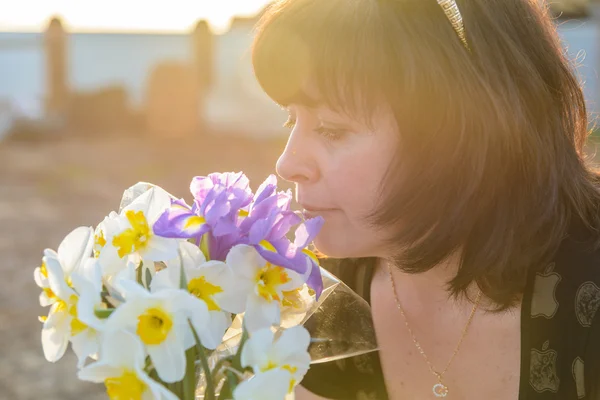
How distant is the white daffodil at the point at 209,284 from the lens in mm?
1091

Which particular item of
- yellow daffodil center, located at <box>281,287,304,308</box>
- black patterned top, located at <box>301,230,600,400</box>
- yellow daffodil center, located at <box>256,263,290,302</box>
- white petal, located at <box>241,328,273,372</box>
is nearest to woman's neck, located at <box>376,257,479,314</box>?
black patterned top, located at <box>301,230,600,400</box>

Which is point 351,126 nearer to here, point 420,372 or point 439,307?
point 439,307

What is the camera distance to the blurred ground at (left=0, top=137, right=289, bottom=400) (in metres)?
3.89

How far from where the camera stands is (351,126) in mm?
1588

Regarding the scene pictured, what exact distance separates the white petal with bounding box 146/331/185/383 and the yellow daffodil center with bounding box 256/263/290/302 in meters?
0.15

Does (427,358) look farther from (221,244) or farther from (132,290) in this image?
(132,290)

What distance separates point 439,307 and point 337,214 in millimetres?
565

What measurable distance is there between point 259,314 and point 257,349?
0.09m

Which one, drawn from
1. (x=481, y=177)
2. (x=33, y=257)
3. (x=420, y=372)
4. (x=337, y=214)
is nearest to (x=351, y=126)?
(x=337, y=214)

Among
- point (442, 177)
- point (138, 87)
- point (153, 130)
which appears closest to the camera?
point (442, 177)

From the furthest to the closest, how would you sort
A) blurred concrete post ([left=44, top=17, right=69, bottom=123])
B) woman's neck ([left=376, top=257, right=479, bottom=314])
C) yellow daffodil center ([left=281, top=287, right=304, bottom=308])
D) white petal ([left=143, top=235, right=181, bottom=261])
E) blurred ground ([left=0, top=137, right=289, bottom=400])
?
blurred concrete post ([left=44, top=17, right=69, bottom=123]) < blurred ground ([left=0, top=137, right=289, bottom=400]) < woman's neck ([left=376, top=257, right=479, bottom=314]) < yellow daffodil center ([left=281, top=287, right=304, bottom=308]) < white petal ([left=143, top=235, right=181, bottom=261])

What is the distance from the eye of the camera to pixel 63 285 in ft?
3.64

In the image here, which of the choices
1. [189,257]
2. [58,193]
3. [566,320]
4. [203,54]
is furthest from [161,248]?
[203,54]

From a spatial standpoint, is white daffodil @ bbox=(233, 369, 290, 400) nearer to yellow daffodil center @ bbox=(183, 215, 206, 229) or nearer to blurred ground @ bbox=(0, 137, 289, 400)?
yellow daffodil center @ bbox=(183, 215, 206, 229)
